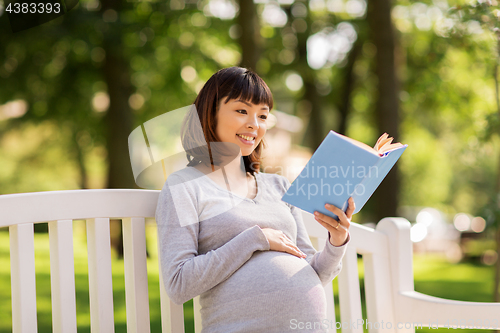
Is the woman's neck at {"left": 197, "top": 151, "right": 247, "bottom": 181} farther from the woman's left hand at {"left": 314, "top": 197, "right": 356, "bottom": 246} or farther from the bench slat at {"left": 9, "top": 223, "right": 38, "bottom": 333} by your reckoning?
the bench slat at {"left": 9, "top": 223, "right": 38, "bottom": 333}

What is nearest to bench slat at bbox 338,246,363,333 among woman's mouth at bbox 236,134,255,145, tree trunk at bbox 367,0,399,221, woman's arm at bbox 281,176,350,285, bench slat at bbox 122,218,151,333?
woman's arm at bbox 281,176,350,285

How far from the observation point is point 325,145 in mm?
1333

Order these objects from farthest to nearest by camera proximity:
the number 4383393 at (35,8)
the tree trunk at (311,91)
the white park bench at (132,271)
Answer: the tree trunk at (311,91) → the number 4383393 at (35,8) → the white park bench at (132,271)

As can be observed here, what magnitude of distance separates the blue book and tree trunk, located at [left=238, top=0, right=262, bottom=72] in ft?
13.8

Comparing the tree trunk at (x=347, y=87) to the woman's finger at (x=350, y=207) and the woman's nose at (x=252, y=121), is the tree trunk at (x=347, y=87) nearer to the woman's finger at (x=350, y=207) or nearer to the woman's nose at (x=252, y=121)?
the woman's nose at (x=252, y=121)

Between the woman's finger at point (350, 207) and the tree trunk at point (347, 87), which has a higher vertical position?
the tree trunk at point (347, 87)

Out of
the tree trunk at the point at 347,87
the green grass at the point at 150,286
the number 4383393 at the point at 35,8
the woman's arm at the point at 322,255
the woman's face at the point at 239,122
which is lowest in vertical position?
the green grass at the point at 150,286

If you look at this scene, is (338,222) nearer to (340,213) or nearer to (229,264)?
(340,213)

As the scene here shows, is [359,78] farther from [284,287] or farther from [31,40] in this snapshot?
[284,287]

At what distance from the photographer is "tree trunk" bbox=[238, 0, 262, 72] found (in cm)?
546

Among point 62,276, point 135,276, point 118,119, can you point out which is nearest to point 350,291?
point 135,276

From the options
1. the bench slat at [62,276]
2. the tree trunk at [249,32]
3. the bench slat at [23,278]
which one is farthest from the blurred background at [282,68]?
the bench slat at [23,278]

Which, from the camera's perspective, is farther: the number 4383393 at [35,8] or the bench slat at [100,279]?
the number 4383393 at [35,8]

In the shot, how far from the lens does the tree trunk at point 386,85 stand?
6020 mm
